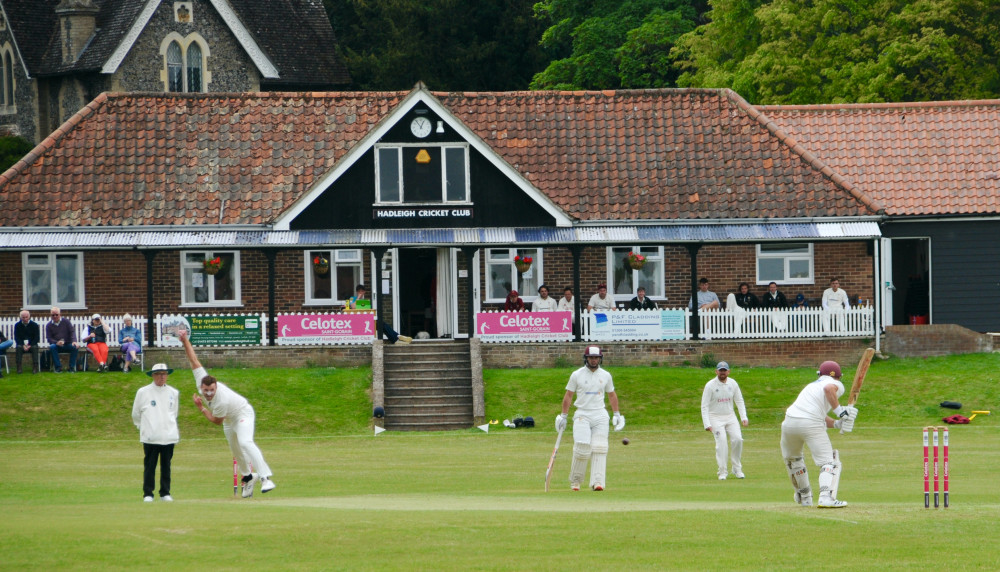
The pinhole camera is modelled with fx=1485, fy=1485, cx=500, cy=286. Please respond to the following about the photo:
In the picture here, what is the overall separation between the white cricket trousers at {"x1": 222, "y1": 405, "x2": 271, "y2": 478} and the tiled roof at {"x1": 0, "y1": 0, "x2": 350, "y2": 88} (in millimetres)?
33229

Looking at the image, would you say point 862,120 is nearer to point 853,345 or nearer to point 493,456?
point 853,345

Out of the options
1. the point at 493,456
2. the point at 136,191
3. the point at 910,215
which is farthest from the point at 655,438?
the point at 136,191

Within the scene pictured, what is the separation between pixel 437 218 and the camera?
1282 inches

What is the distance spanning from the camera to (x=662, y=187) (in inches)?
1297

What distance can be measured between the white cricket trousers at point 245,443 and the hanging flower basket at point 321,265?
54.2 ft

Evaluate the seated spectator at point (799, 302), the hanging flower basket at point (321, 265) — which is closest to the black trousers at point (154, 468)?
the hanging flower basket at point (321, 265)

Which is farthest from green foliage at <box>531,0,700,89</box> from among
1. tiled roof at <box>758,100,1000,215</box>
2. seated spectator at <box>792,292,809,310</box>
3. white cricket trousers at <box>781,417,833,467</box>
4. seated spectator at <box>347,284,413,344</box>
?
white cricket trousers at <box>781,417,833,467</box>

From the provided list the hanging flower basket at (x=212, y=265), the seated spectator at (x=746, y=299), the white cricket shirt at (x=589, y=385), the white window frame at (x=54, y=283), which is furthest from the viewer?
the white window frame at (x=54, y=283)

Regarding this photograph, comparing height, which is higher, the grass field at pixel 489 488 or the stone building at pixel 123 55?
the stone building at pixel 123 55

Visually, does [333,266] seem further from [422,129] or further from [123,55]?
[123,55]

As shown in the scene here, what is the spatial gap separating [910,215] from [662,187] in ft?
18.7

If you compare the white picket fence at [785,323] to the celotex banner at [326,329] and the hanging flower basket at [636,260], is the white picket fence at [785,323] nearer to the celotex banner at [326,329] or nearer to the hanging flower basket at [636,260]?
the hanging flower basket at [636,260]

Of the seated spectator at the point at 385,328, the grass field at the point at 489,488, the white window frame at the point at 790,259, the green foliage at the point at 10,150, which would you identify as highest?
the green foliage at the point at 10,150

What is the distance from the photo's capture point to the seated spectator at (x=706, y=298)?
32031mm
